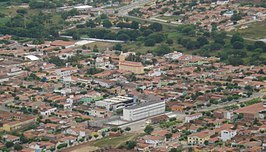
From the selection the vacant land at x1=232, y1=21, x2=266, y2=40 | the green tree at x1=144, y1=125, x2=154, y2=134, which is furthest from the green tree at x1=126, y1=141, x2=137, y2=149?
the vacant land at x1=232, y1=21, x2=266, y2=40

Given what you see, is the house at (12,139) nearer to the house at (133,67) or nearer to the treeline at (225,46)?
the house at (133,67)

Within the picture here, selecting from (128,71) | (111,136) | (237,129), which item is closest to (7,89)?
(128,71)

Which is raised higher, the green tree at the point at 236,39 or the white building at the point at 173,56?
the green tree at the point at 236,39

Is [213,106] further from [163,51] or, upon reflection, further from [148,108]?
[163,51]

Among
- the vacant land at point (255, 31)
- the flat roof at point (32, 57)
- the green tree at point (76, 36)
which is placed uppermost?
the vacant land at point (255, 31)

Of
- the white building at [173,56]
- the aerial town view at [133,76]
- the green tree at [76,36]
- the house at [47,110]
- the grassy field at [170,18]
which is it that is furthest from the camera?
the grassy field at [170,18]

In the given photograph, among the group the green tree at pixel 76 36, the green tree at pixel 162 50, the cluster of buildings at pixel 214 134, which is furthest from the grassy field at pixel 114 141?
the green tree at pixel 76 36
